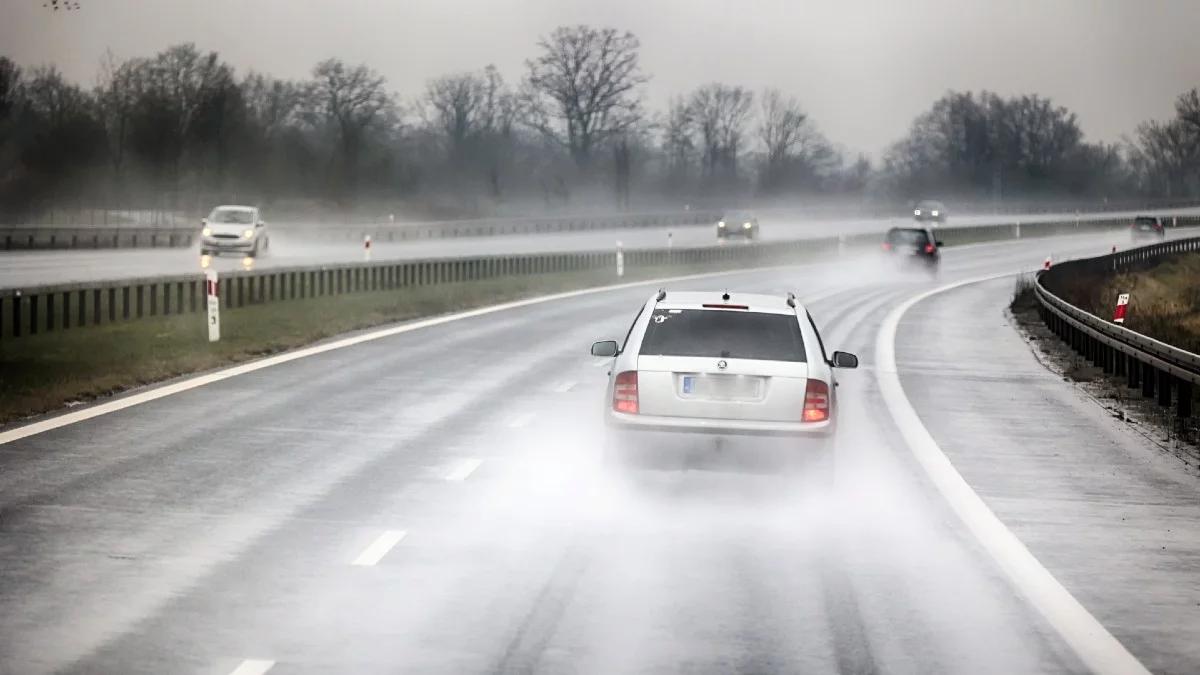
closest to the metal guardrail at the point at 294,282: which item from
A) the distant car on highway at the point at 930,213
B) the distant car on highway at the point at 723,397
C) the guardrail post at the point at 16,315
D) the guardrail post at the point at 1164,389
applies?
the guardrail post at the point at 16,315

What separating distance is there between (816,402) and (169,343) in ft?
54.0

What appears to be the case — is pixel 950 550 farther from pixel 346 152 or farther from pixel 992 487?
pixel 346 152

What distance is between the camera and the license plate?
11.9 m

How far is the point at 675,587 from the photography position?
9195mm

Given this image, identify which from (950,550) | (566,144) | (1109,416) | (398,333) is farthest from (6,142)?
(950,550)

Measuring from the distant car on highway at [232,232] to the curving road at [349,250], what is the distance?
16.5 inches

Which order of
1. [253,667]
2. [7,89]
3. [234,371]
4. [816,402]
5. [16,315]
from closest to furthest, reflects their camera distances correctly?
[253,667]
[816,402]
[234,371]
[16,315]
[7,89]

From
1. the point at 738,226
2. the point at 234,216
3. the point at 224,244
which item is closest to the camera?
the point at 224,244

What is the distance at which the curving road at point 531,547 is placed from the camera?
7746 millimetres

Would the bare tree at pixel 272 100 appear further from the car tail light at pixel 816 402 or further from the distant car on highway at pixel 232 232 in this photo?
the car tail light at pixel 816 402

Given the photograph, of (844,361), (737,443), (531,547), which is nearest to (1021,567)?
(737,443)

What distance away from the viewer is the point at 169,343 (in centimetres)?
2636

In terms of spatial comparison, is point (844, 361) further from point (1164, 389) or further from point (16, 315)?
point (16, 315)

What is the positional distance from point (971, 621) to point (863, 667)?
1235 millimetres
